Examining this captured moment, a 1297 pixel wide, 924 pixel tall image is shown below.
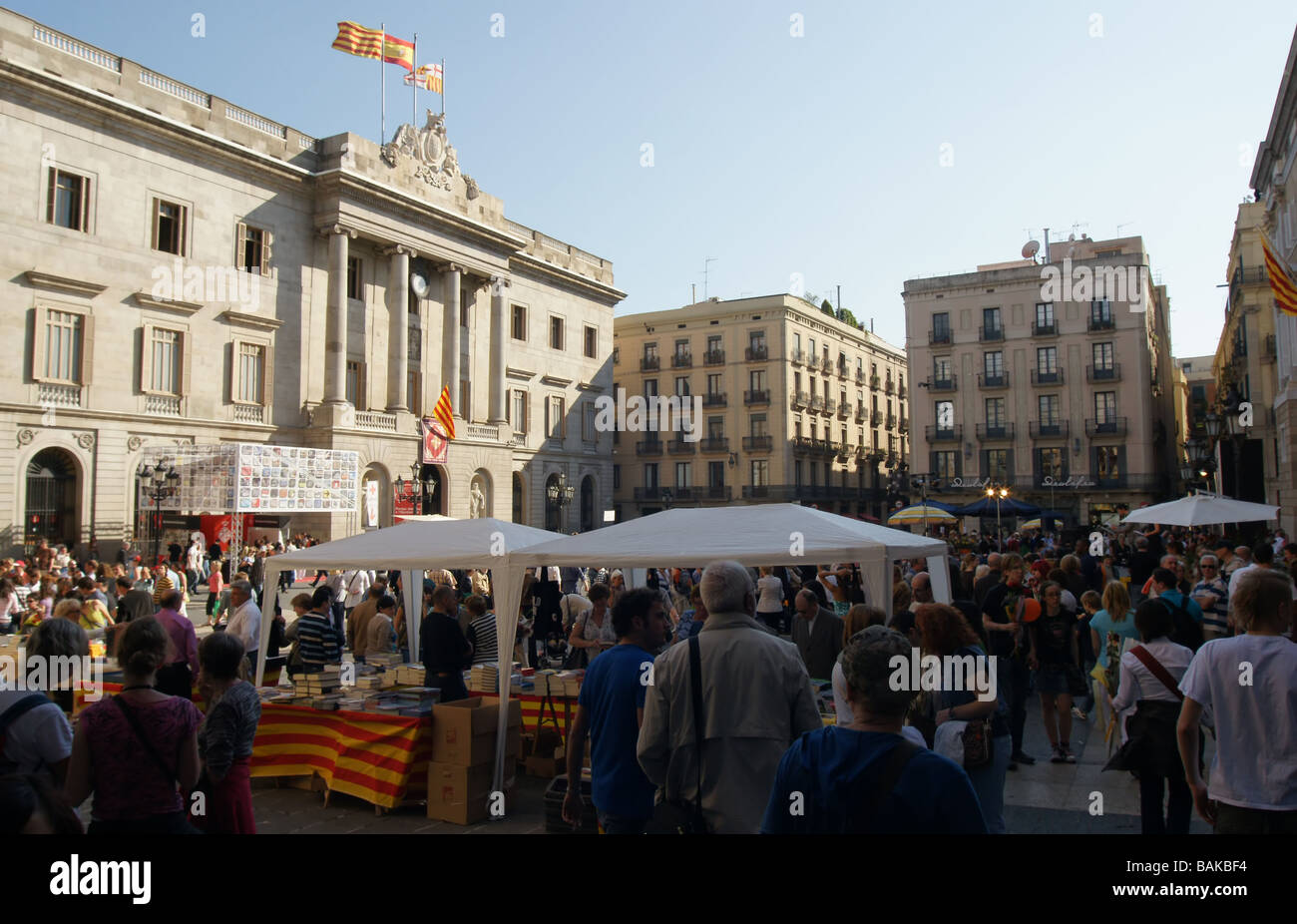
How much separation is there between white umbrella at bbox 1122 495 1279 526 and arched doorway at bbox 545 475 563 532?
33369 millimetres

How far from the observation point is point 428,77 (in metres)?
36.9

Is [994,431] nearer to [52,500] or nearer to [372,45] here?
[372,45]

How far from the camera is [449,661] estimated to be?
8203 mm

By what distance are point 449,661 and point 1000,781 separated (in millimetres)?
5198

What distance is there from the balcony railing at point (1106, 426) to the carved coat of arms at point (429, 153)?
1323 inches

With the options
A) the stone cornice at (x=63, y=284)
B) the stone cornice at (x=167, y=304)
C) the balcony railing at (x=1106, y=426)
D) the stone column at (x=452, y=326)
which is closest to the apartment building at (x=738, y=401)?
the balcony railing at (x=1106, y=426)

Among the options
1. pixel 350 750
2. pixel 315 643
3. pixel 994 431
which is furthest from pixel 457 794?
pixel 994 431

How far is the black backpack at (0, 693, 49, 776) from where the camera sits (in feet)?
12.2

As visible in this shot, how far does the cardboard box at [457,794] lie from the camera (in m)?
6.93

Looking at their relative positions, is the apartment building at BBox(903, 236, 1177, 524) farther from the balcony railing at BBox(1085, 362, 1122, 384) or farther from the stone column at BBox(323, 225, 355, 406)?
the stone column at BBox(323, 225, 355, 406)

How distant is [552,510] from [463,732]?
39284mm

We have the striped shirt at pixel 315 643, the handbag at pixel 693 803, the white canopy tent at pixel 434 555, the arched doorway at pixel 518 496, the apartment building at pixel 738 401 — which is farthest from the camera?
the apartment building at pixel 738 401

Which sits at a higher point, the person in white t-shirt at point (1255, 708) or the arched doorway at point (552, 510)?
the arched doorway at point (552, 510)

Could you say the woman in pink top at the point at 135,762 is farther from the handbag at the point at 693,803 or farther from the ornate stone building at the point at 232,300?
the ornate stone building at the point at 232,300
